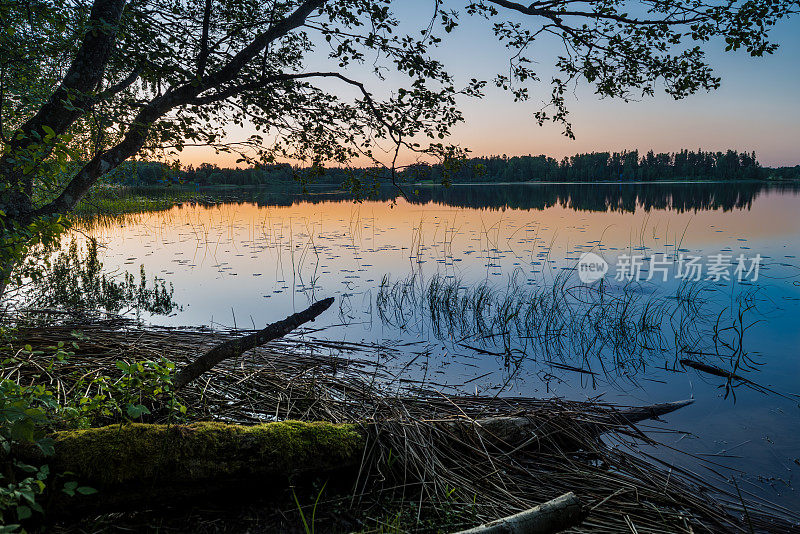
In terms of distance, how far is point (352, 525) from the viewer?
9.11 feet

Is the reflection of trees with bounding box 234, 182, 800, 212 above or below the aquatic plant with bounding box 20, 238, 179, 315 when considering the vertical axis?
above

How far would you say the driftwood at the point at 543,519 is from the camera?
2.20 meters

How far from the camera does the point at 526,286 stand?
34.1 feet

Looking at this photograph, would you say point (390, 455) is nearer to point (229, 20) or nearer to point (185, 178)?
point (185, 178)

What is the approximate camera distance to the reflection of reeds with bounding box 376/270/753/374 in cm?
709

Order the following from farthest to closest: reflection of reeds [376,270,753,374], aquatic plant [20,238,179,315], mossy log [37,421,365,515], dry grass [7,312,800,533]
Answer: aquatic plant [20,238,179,315] → reflection of reeds [376,270,753,374] → dry grass [7,312,800,533] → mossy log [37,421,365,515]

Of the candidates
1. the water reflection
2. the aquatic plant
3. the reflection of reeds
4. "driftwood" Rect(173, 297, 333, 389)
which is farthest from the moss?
the water reflection

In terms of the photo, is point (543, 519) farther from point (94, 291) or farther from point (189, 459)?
point (94, 291)

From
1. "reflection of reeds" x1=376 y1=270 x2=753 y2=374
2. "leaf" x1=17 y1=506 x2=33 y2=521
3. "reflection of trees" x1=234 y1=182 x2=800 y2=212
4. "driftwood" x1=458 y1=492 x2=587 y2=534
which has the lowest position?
"reflection of reeds" x1=376 y1=270 x2=753 y2=374

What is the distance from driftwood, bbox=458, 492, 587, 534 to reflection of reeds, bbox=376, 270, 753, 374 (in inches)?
170

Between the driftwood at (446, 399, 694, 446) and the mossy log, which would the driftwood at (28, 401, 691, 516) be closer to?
the mossy log

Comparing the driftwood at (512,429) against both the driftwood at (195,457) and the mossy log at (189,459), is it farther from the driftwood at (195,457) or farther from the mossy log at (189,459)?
the mossy log at (189,459)

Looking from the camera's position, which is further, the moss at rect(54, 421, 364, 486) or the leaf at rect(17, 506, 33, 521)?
the moss at rect(54, 421, 364, 486)

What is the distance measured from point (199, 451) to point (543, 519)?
208 centimetres
